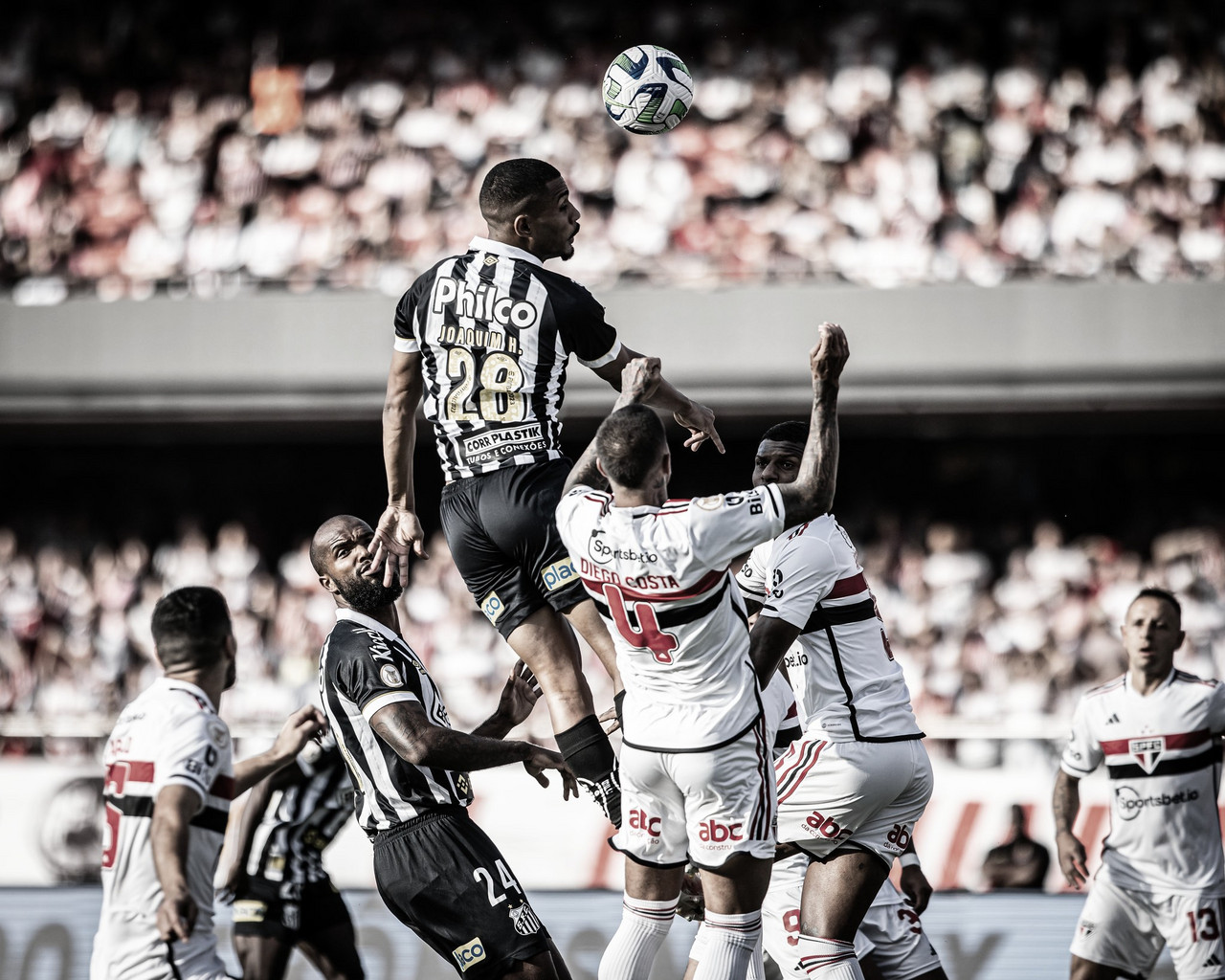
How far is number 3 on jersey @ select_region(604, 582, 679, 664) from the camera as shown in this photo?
5.26 metres

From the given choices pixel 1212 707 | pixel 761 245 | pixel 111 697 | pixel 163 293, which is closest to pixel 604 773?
pixel 1212 707

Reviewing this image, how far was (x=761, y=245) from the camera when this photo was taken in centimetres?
1620

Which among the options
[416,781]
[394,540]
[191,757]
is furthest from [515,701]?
[191,757]

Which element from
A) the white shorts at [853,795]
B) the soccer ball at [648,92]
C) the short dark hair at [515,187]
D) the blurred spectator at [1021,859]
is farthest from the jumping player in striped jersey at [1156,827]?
the short dark hair at [515,187]

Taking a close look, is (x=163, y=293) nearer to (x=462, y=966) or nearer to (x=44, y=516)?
(x=44, y=516)

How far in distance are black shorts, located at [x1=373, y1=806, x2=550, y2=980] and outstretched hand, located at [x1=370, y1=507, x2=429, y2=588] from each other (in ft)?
3.36

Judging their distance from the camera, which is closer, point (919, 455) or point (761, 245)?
point (761, 245)

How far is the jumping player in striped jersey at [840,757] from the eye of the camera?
20.1ft

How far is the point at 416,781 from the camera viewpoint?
5949mm

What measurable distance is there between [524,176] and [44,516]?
14.7m

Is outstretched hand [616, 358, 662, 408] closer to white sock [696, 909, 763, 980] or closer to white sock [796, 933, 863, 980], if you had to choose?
white sock [696, 909, 763, 980]

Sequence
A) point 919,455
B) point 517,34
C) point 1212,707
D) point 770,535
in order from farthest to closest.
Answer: point 517,34 → point 919,455 → point 1212,707 → point 770,535

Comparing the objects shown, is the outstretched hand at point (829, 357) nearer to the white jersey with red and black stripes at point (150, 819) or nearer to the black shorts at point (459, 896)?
the black shorts at point (459, 896)

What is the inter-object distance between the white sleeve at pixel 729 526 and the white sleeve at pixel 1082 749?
11.9 feet
